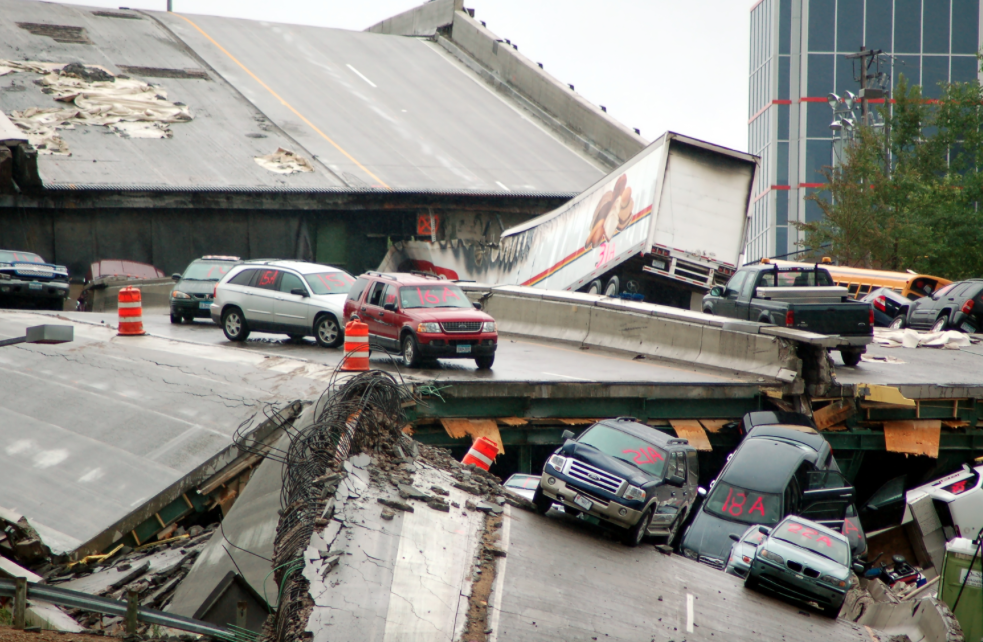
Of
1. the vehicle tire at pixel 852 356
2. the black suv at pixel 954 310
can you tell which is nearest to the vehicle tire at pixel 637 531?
the vehicle tire at pixel 852 356

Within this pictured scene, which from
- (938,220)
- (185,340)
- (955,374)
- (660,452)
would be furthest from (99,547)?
(938,220)

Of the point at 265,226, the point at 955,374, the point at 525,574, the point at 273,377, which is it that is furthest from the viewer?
the point at 265,226

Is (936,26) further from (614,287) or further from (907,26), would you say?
(614,287)

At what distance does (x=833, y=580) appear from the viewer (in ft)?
37.2

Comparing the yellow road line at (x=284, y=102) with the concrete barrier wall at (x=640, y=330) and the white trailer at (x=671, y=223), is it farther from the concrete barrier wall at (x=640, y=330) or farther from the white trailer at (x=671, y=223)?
the concrete barrier wall at (x=640, y=330)

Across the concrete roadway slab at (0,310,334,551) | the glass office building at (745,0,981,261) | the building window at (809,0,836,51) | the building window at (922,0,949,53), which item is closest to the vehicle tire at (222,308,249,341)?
the concrete roadway slab at (0,310,334,551)

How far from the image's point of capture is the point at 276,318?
67.8 feet

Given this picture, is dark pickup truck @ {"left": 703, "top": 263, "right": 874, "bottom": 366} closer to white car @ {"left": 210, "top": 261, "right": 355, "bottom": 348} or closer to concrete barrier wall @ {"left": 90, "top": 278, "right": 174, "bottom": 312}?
white car @ {"left": 210, "top": 261, "right": 355, "bottom": 348}

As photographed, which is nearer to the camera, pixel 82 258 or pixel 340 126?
pixel 82 258

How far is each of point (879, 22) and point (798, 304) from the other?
6756cm

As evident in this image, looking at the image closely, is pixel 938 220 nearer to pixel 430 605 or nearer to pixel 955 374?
pixel 955 374

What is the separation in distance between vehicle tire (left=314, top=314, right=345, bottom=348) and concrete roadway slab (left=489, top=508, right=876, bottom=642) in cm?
859

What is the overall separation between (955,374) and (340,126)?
106 ft

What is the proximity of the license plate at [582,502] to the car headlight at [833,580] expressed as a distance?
2841mm
